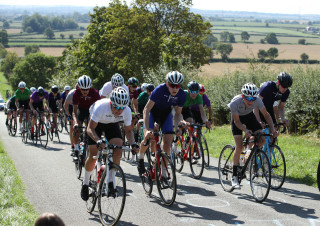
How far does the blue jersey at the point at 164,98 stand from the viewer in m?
8.55

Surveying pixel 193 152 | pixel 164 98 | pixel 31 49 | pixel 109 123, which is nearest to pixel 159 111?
pixel 164 98

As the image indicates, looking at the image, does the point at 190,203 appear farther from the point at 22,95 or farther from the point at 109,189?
the point at 22,95

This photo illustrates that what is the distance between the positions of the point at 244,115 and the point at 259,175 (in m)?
1.39

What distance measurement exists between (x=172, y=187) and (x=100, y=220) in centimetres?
133

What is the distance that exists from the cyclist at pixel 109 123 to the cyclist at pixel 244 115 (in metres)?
2.16

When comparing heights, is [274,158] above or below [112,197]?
above

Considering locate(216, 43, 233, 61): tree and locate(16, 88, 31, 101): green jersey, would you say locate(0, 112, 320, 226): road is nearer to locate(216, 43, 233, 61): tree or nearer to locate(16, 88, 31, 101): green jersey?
locate(16, 88, 31, 101): green jersey

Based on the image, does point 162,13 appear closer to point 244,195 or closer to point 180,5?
point 180,5

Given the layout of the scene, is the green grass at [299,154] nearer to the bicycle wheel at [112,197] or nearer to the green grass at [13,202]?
the bicycle wheel at [112,197]

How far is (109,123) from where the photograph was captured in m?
7.45

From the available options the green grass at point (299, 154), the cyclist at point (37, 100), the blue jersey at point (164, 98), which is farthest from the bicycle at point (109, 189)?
the cyclist at point (37, 100)

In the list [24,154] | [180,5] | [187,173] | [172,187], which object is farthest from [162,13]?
[172,187]

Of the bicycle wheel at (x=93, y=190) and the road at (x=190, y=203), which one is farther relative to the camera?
the bicycle wheel at (x=93, y=190)

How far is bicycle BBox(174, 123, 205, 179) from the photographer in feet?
33.7
